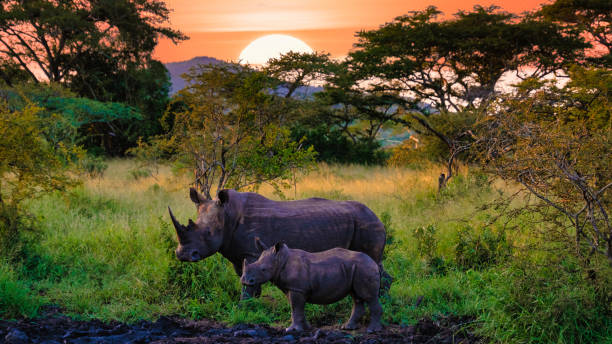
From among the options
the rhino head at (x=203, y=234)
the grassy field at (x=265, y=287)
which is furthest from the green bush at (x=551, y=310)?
the rhino head at (x=203, y=234)

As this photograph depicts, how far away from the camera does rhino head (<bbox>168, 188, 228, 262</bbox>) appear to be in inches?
198

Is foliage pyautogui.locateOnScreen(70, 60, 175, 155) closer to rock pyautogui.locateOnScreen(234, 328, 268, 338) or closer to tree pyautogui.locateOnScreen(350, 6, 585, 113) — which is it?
tree pyautogui.locateOnScreen(350, 6, 585, 113)

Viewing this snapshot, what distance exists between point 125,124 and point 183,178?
56.3ft

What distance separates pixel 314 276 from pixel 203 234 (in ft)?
4.00

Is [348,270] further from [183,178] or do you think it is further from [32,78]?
[32,78]

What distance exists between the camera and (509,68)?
2745cm

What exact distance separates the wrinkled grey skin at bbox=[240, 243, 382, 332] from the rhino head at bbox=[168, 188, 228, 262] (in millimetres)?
738

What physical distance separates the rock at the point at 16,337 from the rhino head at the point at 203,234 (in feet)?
4.52

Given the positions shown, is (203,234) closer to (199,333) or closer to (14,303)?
(199,333)

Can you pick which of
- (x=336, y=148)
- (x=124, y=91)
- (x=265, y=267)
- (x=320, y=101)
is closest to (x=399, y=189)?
(x=265, y=267)

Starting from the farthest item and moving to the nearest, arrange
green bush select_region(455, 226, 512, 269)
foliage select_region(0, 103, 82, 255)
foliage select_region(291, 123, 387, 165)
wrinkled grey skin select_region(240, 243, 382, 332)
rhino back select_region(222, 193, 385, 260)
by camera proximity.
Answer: foliage select_region(291, 123, 387, 165), green bush select_region(455, 226, 512, 269), foliage select_region(0, 103, 82, 255), rhino back select_region(222, 193, 385, 260), wrinkled grey skin select_region(240, 243, 382, 332)

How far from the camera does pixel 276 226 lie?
535 cm

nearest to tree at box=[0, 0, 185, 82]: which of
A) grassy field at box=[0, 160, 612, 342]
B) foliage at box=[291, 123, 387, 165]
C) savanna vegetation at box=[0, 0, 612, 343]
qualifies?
savanna vegetation at box=[0, 0, 612, 343]

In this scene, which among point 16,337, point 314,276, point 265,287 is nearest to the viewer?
point 314,276
